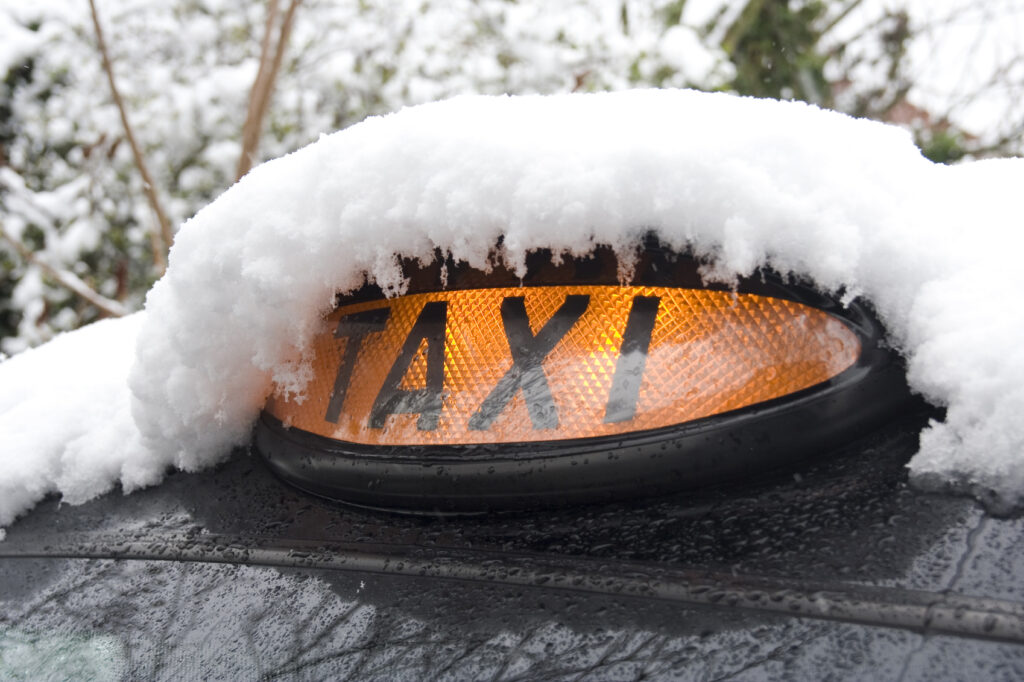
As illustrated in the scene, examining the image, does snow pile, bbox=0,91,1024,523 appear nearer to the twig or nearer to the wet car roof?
the wet car roof

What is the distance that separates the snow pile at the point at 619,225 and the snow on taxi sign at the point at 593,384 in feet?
0.12

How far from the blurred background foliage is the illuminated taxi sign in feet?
20.0

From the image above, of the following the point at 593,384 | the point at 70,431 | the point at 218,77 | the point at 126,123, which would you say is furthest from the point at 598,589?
the point at 218,77

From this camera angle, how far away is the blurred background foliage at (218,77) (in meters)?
6.38

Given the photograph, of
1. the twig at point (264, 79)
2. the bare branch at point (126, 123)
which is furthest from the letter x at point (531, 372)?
the twig at point (264, 79)

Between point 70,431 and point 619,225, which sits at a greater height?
point 619,225

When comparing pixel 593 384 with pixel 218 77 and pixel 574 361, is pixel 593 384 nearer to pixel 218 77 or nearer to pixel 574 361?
pixel 574 361

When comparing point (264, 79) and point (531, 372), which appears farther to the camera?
point (264, 79)

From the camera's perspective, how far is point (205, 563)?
953mm

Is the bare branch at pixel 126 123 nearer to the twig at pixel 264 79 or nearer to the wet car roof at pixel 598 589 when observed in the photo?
the twig at pixel 264 79

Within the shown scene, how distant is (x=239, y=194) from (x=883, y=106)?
9.19m

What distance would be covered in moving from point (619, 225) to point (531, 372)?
0.63ft

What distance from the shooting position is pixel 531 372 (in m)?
0.85

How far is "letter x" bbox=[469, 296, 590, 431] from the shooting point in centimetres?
84
